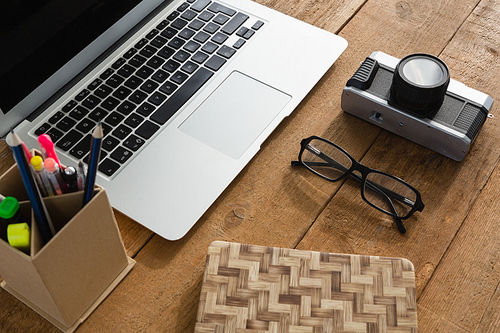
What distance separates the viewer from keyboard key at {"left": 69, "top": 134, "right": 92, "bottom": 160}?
2.64 ft

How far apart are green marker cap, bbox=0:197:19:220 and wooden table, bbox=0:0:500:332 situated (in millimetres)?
216

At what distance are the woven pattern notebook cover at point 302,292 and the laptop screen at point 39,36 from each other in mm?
420

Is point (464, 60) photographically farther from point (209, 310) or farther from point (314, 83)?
point (209, 310)

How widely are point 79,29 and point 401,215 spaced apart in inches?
25.2

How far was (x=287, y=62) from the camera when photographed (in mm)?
940

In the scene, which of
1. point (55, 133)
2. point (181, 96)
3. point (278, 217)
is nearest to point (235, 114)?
point (181, 96)

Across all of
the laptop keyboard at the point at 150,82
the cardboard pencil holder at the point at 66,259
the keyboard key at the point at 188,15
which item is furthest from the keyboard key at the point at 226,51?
the cardboard pencil holder at the point at 66,259

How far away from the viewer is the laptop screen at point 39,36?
29.2 inches

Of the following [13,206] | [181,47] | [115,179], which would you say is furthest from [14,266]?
[181,47]

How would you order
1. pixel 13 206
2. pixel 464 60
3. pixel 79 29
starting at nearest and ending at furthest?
pixel 13 206, pixel 79 29, pixel 464 60

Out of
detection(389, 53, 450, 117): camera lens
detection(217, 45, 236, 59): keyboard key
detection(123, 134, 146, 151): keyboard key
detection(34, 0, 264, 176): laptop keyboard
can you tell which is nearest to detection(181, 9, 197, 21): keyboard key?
detection(34, 0, 264, 176): laptop keyboard

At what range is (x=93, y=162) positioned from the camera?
0.53 m

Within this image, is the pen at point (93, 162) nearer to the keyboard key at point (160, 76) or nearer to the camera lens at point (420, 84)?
the keyboard key at point (160, 76)

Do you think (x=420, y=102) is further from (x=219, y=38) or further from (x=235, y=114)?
(x=219, y=38)
